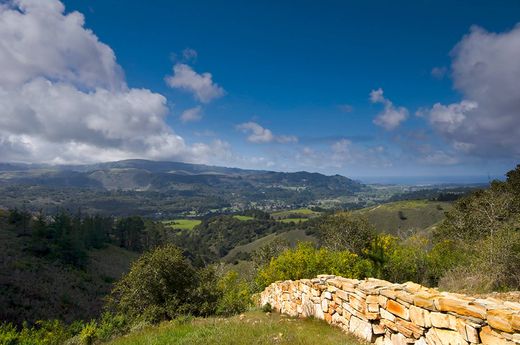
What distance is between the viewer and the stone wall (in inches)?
258

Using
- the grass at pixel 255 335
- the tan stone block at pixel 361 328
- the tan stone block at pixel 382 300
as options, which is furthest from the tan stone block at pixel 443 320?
the grass at pixel 255 335

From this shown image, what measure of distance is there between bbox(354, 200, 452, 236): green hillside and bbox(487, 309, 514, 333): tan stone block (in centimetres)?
13666


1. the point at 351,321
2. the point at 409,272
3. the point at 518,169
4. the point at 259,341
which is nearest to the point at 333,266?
the point at 409,272

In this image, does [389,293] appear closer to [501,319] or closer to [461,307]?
[461,307]

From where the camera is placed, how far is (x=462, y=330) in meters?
6.95

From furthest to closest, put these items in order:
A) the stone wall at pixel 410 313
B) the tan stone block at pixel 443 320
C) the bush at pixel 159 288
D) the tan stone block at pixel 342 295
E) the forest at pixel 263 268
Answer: the forest at pixel 263 268, the bush at pixel 159 288, the tan stone block at pixel 342 295, the tan stone block at pixel 443 320, the stone wall at pixel 410 313

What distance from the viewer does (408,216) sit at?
506 ft

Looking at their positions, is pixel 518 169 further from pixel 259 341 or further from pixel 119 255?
pixel 119 255

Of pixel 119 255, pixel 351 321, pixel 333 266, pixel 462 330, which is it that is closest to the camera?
pixel 462 330

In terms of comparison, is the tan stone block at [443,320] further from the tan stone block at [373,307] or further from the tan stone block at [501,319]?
the tan stone block at [373,307]

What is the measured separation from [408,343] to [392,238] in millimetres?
32786

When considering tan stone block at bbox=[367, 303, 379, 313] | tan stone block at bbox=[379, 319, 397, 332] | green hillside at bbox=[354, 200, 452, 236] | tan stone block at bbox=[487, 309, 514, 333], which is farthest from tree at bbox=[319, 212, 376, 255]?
green hillside at bbox=[354, 200, 452, 236]

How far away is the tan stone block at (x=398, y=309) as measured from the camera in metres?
8.38

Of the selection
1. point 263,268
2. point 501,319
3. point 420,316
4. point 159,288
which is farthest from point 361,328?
point 263,268
